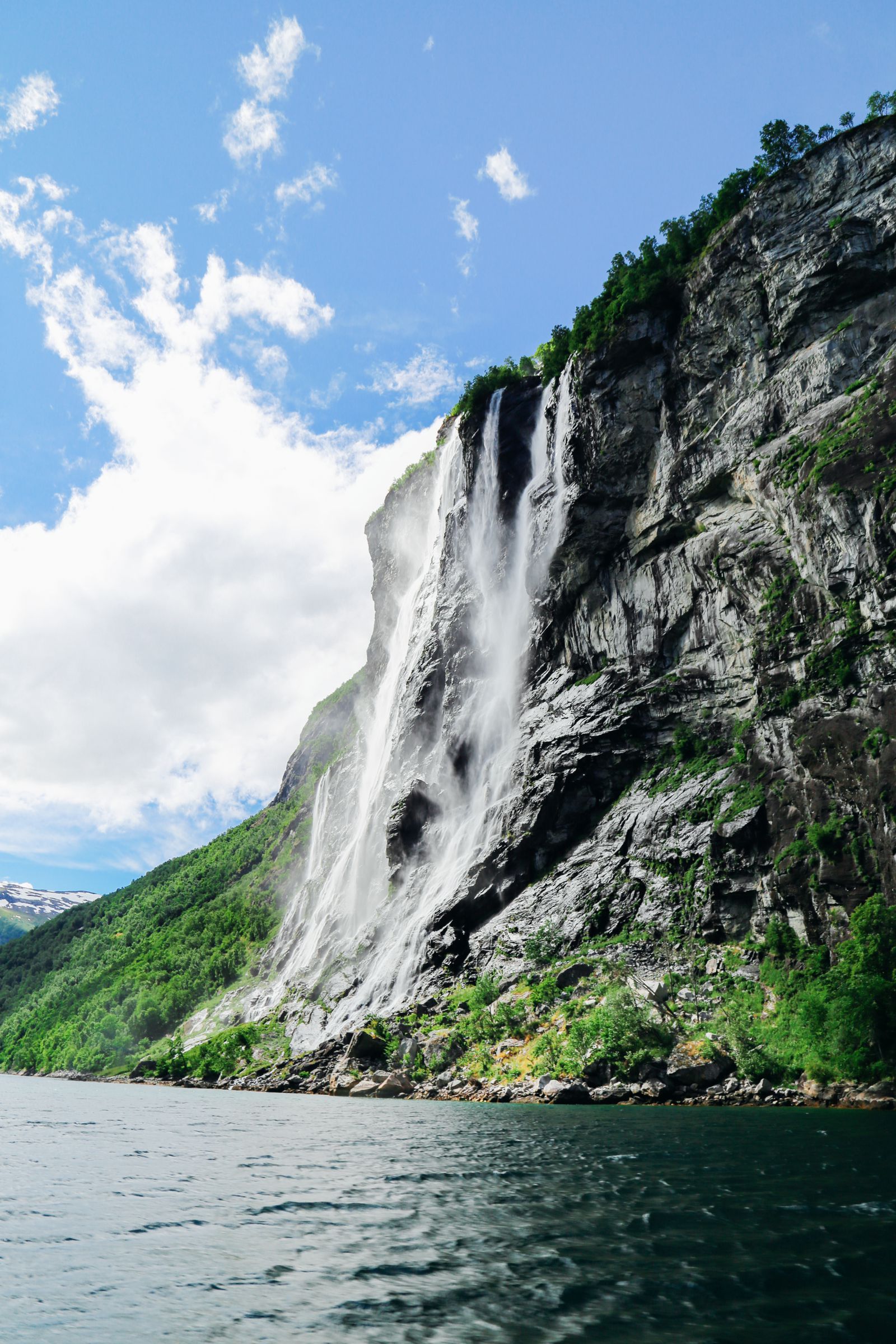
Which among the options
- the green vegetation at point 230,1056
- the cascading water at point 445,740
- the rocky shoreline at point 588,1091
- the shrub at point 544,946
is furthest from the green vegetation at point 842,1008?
the green vegetation at point 230,1056


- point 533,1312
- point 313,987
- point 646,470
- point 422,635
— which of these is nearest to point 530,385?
point 646,470

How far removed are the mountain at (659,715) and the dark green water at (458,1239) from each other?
1809 centimetres

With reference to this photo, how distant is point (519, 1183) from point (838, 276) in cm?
5570

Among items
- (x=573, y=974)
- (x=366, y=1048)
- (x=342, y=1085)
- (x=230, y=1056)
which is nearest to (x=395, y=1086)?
(x=342, y=1085)

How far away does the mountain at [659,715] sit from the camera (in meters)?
39.5

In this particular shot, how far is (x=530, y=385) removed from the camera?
80250 millimetres

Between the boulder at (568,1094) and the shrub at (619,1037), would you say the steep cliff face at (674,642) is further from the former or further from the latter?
the boulder at (568,1094)

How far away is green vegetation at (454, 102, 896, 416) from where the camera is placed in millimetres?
59406

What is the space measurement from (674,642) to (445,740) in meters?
24.9

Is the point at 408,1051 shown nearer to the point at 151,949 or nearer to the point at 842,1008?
the point at 842,1008

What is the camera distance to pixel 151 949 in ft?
401

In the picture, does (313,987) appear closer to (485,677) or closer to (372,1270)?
(485,677)

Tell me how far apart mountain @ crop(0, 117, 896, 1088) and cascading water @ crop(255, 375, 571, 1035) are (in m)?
0.36

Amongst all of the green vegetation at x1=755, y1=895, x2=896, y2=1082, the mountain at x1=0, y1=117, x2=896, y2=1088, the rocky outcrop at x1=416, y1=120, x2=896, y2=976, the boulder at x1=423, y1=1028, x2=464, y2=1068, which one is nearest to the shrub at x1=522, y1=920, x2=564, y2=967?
the mountain at x1=0, y1=117, x2=896, y2=1088
